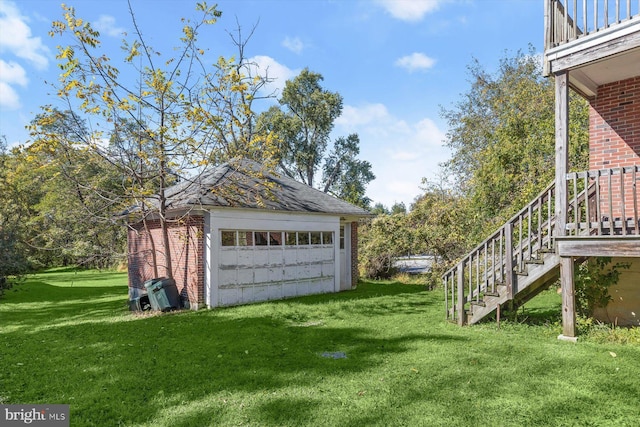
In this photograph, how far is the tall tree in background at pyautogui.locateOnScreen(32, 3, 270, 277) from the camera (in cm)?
926

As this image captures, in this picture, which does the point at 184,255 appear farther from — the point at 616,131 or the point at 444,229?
the point at 616,131

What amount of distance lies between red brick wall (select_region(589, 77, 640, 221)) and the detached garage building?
7726mm

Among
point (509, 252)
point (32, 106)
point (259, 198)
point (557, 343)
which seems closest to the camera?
point (557, 343)

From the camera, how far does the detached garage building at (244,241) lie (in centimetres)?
1030

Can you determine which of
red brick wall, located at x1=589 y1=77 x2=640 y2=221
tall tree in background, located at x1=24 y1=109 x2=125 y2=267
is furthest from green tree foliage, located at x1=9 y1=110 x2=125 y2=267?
red brick wall, located at x1=589 y1=77 x2=640 y2=221

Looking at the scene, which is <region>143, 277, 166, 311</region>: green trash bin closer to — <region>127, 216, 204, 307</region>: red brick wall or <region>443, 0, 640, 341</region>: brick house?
<region>127, 216, 204, 307</region>: red brick wall

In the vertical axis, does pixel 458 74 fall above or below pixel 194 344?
above

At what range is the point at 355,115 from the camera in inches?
1216

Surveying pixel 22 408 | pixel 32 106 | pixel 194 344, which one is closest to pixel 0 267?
pixel 32 106

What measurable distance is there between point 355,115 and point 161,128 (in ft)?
76.0

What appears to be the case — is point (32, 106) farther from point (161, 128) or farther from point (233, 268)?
point (233, 268)

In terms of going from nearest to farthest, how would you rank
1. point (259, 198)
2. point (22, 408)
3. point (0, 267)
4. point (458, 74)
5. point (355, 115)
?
point (22, 408) → point (259, 198) → point (0, 267) → point (458, 74) → point (355, 115)

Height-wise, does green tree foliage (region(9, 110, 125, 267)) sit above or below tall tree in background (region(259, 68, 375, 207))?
below

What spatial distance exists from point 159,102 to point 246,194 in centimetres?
333
